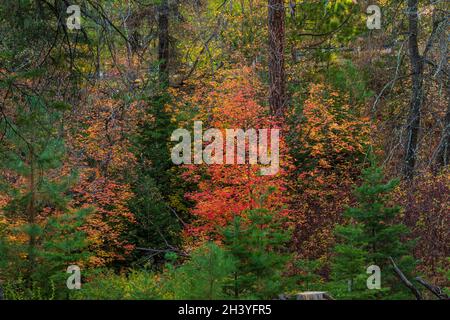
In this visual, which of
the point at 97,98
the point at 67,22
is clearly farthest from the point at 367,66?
the point at 67,22

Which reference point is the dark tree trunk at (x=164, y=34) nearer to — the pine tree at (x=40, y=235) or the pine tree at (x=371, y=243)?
the pine tree at (x=40, y=235)

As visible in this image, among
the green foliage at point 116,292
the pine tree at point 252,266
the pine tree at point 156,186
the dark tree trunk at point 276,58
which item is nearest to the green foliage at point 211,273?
the pine tree at point 252,266

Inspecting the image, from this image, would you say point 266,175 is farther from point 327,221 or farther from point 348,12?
point 348,12

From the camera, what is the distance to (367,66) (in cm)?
2100

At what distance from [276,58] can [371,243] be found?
8.58m

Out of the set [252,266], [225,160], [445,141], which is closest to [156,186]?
[225,160]

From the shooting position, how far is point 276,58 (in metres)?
16.5

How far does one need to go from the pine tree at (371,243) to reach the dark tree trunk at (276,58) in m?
8.03

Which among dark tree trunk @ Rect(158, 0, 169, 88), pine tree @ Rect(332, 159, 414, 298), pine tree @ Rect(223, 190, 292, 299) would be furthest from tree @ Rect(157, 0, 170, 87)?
pine tree @ Rect(223, 190, 292, 299)

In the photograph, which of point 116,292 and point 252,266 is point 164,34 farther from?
point 116,292

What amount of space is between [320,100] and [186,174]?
464 cm

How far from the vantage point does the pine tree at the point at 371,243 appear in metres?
8.14

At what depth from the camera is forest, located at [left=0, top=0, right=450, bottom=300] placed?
754 cm

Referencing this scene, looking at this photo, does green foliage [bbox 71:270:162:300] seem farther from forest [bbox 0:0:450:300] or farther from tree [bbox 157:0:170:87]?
tree [bbox 157:0:170:87]
